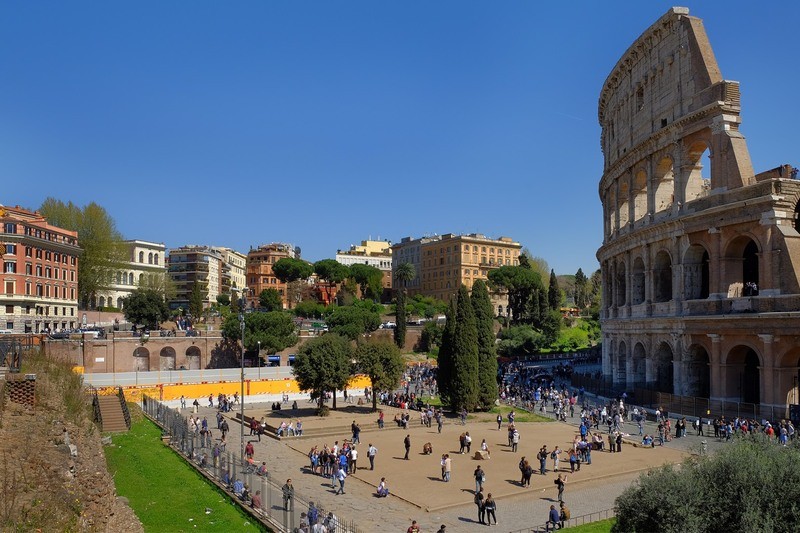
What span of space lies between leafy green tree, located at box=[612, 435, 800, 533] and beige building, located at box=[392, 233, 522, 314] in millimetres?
95989

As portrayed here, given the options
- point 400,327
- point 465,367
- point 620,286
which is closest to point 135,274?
point 400,327

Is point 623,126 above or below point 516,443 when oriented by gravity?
above

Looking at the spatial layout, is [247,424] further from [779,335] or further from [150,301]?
[150,301]

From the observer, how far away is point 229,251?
154250mm

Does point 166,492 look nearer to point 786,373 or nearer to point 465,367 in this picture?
point 465,367

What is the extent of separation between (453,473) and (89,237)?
213 ft

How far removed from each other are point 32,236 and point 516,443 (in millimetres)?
51214

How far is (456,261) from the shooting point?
11750cm

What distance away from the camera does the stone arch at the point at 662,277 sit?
135 ft

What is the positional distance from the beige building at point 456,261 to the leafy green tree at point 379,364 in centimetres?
6923

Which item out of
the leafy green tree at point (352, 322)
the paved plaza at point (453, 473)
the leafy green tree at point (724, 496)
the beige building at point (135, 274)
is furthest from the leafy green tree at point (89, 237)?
the leafy green tree at point (724, 496)

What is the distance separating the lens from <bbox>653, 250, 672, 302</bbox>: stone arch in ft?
135

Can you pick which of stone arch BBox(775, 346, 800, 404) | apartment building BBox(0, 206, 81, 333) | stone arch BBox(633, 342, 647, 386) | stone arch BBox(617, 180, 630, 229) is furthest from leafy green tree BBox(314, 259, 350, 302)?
stone arch BBox(775, 346, 800, 404)

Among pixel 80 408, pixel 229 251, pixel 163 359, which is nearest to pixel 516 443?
pixel 80 408
